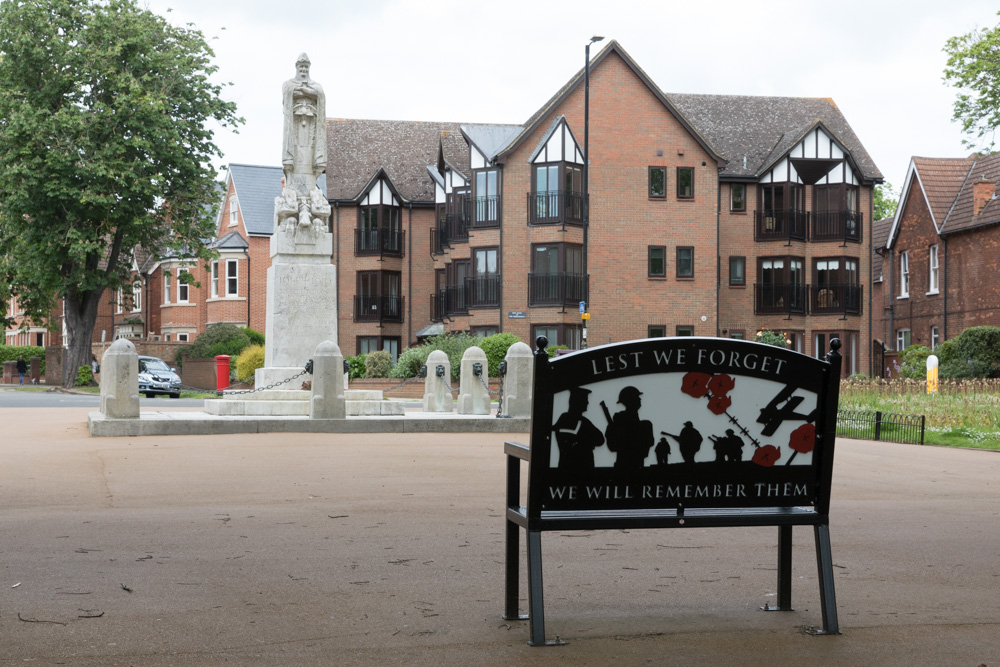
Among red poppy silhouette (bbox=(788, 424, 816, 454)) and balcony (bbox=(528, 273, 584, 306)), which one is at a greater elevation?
balcony (bbox=(528, 273, 584, 306))

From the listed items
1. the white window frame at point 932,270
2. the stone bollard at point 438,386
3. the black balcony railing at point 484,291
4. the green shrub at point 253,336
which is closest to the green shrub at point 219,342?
the green shrub at point 253,336

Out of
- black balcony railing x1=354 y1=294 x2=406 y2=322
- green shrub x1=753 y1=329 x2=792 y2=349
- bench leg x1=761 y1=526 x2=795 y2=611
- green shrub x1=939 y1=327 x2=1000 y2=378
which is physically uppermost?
black balcony railing x1=354 y1=294 x2=406 y2=322

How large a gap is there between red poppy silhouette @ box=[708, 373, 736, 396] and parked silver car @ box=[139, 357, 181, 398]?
36.9m

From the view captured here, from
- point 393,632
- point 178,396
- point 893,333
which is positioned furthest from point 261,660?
point 893,333

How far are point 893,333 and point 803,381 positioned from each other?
52.5 metres

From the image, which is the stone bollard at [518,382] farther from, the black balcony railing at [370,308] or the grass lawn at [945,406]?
→ the black balcony railing at [370,308]

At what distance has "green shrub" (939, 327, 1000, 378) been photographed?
3531cm

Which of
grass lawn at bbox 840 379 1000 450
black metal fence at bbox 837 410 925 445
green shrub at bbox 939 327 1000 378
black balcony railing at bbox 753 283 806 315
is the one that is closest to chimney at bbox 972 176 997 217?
black balcony railing at bbox 753 283 806 315

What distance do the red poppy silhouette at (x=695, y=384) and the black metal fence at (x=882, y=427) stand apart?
568 inches

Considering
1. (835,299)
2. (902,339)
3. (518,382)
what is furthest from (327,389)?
(902,339)

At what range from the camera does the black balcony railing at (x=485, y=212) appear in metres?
46.6

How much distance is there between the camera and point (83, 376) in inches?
1767

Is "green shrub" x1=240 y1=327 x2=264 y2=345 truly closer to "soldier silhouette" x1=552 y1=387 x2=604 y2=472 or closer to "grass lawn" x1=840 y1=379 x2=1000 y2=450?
"grass lawn" x1=840 y1=379 x2=1000 y2=450

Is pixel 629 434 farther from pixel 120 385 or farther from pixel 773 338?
pixel 773 338
